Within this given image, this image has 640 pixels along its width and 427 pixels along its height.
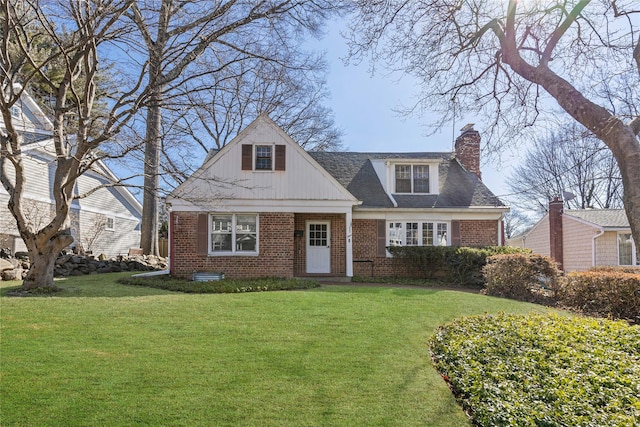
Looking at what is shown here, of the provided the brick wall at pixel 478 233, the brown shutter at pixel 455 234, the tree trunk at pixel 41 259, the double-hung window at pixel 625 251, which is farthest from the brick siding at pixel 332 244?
the double-hung window at pixel 625 251

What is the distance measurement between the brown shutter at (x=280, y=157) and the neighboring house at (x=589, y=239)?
1264cm

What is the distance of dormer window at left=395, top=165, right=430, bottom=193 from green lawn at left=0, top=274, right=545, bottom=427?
881 centimetres

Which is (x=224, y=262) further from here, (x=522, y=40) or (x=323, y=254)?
(x=522, y=40)

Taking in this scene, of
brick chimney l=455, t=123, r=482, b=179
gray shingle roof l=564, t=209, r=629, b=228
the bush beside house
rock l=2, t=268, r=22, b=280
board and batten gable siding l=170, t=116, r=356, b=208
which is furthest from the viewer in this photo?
gray shingle roof l=564, t=209, r=629, b=228

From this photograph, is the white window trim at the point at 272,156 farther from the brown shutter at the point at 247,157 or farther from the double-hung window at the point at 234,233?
the double-hung window at the point at 234,233

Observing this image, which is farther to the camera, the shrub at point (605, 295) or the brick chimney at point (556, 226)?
the brick chimney at point (556, 226)

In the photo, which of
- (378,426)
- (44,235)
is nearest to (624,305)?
(378,426)

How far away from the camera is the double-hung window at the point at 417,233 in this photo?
51.3ft

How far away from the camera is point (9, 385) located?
438 centimetres

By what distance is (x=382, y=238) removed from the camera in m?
15.5

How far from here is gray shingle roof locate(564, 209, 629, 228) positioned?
1895 centimetres

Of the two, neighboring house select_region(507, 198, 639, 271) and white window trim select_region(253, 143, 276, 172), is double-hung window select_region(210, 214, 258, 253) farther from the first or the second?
neighboring house select_region(507, 198, 639, 271)

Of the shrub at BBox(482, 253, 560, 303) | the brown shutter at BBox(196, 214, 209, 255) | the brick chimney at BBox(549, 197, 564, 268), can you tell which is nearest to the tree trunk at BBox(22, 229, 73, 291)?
the brown shutter at BBox(196, 214, 209, 255)

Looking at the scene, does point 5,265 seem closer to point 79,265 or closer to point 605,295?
point 79,265
